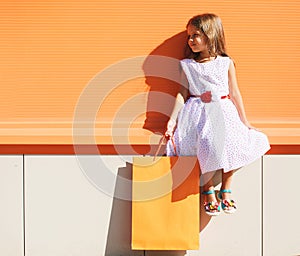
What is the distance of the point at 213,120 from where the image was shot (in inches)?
170

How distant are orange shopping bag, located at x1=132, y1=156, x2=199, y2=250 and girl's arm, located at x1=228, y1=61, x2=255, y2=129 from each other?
0.42 metres

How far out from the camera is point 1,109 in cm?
453

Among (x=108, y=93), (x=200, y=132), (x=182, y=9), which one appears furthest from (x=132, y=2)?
(x=200, y=132)

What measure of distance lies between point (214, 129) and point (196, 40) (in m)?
0.57

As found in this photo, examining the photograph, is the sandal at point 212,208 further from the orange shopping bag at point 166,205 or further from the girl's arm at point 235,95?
the girl's arm at point 235,95

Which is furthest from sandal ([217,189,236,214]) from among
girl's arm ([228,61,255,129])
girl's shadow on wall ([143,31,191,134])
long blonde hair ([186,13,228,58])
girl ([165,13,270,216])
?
long blonde hair ([186,13,228,58])

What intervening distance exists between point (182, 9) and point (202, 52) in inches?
13.1

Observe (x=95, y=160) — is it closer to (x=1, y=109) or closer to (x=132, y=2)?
(x=1, y=109)

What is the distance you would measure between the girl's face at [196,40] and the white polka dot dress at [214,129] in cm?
9

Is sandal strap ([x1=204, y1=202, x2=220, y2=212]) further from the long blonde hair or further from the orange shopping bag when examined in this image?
the long blonde hair

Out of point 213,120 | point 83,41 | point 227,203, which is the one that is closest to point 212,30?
point 213,120

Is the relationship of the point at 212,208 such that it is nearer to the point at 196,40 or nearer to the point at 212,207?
the point at 212,207

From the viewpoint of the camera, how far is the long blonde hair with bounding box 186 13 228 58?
4.33m

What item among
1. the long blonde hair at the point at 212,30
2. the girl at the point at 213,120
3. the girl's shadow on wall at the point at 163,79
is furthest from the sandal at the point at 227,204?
the long blonde hair at the point at 212,30
